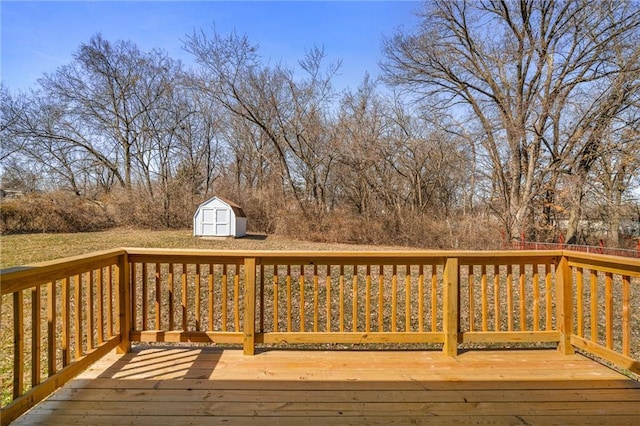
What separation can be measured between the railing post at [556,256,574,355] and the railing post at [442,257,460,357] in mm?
894

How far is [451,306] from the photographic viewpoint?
2.89m

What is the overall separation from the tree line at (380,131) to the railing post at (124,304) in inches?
422

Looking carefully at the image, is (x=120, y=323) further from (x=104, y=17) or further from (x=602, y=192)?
(x=602, y=192)

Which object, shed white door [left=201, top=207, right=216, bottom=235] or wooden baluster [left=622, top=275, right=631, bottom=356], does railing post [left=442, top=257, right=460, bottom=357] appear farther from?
shed white door [left=201, top=207, right=216, bottom=235]

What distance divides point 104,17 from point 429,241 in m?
11.1

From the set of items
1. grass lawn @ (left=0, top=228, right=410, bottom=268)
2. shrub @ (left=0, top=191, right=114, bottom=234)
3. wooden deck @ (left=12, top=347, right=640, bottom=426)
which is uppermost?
shrub @ (left=0, top=191, right=114, bottom=234)

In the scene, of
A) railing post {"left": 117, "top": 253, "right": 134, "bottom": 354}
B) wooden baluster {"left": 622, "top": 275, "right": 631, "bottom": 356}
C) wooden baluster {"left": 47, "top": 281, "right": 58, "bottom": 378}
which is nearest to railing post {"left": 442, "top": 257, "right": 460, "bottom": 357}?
wooden baluster {"left": 622, "top": 275, "right": 631, "bottom": 356}

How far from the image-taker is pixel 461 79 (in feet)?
44.4

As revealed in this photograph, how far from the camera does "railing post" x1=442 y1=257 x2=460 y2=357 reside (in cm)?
287

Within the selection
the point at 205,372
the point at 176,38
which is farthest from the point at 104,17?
the point at 176,38

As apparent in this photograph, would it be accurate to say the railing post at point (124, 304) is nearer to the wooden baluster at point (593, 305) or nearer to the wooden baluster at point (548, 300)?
the wooden baluster at point (548, 300)

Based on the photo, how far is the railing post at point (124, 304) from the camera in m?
2.89

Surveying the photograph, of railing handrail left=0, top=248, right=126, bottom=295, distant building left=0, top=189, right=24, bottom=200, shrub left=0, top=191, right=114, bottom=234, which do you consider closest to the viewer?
railing handrail left=0, top=248, right=126, bottom=295

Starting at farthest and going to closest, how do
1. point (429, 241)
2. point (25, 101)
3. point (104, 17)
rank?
1. point (25, 101)
2. point (429, 241)
3. point (104, 17)
